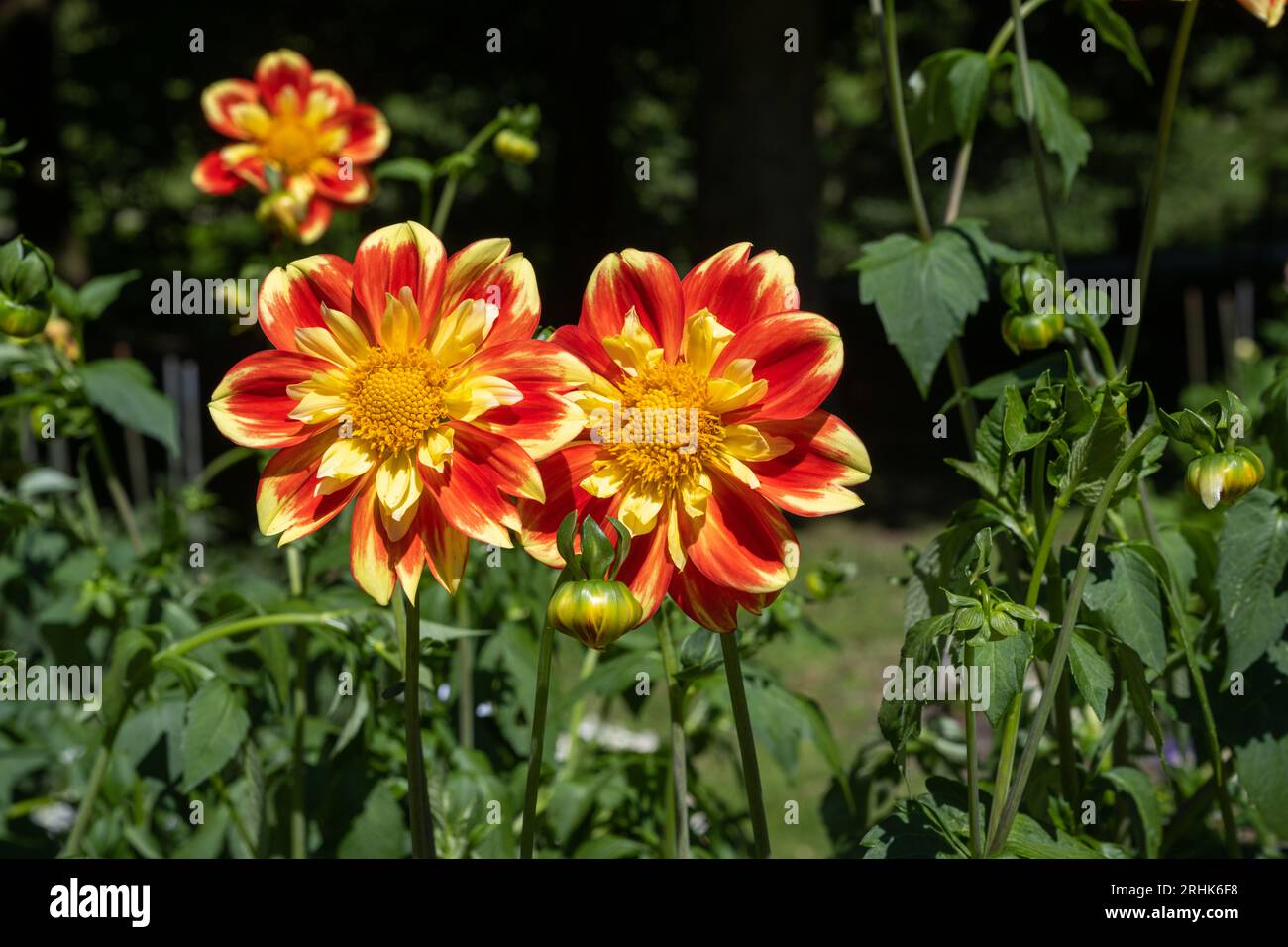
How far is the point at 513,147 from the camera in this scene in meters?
1.77

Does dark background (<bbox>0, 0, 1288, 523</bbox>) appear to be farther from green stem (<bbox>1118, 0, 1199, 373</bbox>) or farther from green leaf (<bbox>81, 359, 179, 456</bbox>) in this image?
green leaf (<bbox>81, 359, 179, 456</bbox>)

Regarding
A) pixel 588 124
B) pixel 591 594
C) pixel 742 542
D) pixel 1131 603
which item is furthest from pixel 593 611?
pixel 588 124

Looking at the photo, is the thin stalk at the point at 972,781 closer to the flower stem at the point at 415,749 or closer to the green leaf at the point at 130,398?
the flower stem at the point at 415,749

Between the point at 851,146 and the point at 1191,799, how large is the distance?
1544cm

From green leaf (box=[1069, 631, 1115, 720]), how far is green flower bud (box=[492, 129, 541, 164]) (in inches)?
42.6

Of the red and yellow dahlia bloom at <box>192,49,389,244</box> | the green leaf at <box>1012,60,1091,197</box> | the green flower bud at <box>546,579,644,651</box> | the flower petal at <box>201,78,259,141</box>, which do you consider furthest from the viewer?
the flower petal at <box>201,78,259,141</box>

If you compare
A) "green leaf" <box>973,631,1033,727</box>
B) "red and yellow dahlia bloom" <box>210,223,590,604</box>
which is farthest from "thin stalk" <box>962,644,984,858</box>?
"red and yellow dahlia bloom" <box>210,223,590,604</box>

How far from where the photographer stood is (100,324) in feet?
28.0

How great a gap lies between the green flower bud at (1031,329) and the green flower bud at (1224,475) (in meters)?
0.27

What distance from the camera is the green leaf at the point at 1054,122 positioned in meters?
1.47

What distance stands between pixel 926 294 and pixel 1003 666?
0.52 m

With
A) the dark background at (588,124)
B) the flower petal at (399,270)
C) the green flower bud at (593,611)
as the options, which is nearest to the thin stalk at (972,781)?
the green flower bud at (593,611)

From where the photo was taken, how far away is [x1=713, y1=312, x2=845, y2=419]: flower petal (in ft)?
2.93
